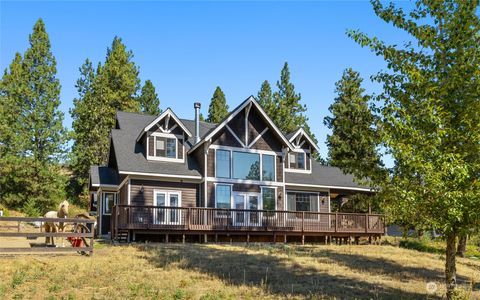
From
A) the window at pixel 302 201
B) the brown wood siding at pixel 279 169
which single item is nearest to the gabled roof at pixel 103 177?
the brown wood siding at pixel 279 169

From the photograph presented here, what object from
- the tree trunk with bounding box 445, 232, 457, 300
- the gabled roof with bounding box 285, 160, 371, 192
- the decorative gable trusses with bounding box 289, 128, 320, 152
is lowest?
the tree trunk with bounding box 445, 232, 457, 300

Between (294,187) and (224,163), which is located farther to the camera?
(294,187)

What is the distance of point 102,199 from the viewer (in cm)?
3138

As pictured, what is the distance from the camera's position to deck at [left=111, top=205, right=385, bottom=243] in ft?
82.9

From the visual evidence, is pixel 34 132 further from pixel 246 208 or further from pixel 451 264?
pixel 451 264

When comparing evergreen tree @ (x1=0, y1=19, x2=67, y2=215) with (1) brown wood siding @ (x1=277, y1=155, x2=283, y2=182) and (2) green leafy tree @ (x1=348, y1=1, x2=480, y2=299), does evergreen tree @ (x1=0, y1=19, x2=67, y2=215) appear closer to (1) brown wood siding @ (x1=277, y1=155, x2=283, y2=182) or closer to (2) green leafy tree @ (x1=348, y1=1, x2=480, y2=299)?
(1) brown wood siding @ (x1=277, y1=155, x2=283, y2=182)

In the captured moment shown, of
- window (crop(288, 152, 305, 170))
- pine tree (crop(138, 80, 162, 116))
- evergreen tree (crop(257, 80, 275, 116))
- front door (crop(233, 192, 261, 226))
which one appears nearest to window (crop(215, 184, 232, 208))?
front door (crop(233, 192, 261, 226))

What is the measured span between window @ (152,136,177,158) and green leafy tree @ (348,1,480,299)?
17.7m

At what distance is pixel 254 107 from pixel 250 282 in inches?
652

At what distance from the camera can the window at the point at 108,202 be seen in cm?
3130

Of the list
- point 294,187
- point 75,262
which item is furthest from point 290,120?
point 75,262

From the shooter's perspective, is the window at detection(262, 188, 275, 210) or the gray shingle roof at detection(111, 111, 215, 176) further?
the window at detection(262, 188, 275, 210)

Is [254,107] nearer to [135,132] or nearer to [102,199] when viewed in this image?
[135,132]

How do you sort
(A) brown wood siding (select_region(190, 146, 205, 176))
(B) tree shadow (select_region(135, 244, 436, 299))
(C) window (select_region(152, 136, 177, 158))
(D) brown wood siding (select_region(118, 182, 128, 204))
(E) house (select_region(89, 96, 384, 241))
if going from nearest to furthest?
(B) tree shadow (select_region(135, 244, 436, 299)), (E) house (select_region(89, 96, 384, 241)), (D) brown wood siding (select_region(118, 182, 128, 204)), (A) brown wood siding (select_region(190, 146, 205, 176)), (C) window (select_region(152, 136, 177, 158))
